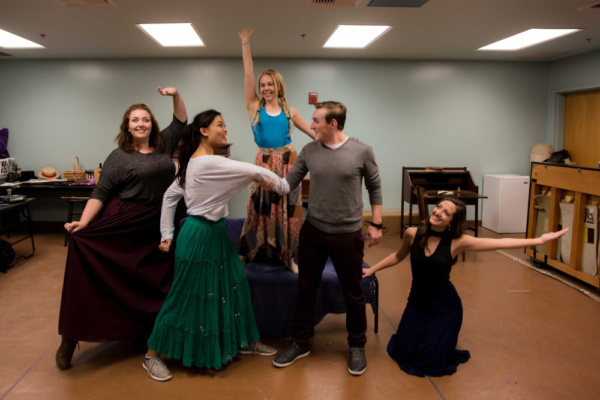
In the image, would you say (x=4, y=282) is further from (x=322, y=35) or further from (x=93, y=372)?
(x=322, y=35)

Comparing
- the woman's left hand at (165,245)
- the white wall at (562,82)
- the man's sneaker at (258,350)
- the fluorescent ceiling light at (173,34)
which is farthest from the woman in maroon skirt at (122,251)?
the white wall at (562,82)

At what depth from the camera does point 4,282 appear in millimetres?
4488

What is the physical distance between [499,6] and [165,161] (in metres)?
3.51

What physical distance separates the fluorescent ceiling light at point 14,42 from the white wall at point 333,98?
37.1 inches

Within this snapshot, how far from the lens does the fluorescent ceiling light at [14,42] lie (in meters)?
5.40

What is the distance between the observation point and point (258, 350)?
2.95m

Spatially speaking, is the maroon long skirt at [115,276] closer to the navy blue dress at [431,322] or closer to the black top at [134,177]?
the black top at [134,177]

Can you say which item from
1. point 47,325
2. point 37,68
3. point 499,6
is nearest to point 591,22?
point 499,6

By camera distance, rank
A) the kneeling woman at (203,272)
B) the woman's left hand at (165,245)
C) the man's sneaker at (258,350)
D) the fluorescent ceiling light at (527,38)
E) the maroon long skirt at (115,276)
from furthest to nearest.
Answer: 1. the fluorescent ceiling light at (527,38)
2. the man's sneaker at (258,350)
3. the woman's left hand at (165,245)
4. the maroon long skirt at (115,276)
5. the kneeling woman at (203,272)

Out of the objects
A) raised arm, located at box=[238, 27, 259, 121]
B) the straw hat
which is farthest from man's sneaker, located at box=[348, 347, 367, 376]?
the straw hat

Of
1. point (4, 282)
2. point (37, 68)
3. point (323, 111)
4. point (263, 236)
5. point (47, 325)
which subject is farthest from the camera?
point (37, 68)

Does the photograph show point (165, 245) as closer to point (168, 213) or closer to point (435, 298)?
point (168, 213)

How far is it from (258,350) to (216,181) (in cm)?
129

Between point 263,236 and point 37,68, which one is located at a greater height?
point 37,68
